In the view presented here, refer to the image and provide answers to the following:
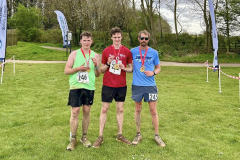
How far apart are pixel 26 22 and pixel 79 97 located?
31.6 m

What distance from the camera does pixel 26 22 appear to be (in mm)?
30688

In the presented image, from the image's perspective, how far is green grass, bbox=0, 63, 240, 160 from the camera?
332 cm

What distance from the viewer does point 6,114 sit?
5.08 metres

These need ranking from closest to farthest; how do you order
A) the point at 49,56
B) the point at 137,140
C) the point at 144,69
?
the point at 144,69 → the point at 137,140 → the point at 49,56

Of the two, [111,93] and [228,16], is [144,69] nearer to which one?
[111,93]

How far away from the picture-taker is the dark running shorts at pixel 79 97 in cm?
326

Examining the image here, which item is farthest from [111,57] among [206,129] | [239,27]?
[239,27]

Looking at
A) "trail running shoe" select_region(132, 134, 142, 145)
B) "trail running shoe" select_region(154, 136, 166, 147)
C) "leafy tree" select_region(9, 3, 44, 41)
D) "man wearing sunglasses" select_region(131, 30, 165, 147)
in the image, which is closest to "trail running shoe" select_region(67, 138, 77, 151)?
"trail running shoe" select_region(132, 134, 142, 145)

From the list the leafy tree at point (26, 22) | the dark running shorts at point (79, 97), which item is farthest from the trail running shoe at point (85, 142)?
the leafy tree at point (26, 22)

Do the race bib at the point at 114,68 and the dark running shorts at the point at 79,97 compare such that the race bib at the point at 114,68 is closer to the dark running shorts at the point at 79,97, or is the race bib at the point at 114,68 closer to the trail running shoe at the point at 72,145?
the dark running shorts at the point at 79,97

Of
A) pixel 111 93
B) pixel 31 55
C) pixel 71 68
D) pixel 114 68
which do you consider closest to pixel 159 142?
pixel 111 93

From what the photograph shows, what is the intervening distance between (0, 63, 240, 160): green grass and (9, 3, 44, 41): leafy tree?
26.0 m

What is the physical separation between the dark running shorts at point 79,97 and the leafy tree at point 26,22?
3072 centimetres

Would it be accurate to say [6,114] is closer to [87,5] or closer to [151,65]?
[151,65]
